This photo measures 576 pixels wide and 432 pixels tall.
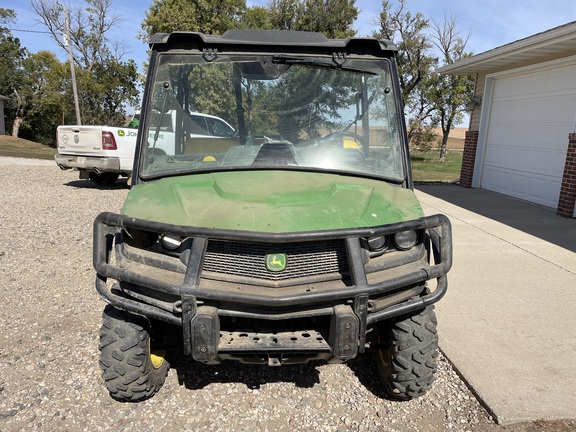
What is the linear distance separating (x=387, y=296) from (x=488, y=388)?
4.01 feet

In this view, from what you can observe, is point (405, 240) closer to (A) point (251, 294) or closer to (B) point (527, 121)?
(A) point (251, 294)

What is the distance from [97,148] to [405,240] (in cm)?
916

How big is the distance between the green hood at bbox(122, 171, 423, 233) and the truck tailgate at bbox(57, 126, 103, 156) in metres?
7.95

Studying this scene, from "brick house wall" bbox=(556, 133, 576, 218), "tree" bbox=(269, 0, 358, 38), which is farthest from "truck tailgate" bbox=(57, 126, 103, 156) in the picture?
"tree" bbox=(269, 0, 358, 38)

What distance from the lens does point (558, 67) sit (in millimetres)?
9094

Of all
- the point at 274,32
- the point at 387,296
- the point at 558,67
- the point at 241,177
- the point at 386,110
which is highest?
the point at 558,67

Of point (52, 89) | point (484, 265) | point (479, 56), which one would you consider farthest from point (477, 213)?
point (52, 89)

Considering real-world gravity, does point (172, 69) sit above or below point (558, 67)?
below

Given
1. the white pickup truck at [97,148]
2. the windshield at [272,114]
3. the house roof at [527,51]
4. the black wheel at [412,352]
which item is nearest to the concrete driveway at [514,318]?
the black wheel at [412,352]

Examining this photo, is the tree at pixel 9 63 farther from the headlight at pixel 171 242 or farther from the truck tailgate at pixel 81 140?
the headlight at pixel 171 242

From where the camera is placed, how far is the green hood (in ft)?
7.88

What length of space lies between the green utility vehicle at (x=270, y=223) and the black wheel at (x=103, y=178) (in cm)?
947

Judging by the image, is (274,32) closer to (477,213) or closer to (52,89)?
(477,213)

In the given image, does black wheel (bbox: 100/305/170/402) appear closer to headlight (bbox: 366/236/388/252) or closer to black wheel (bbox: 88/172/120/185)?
headlight (bbox: 366/236/388/252)
